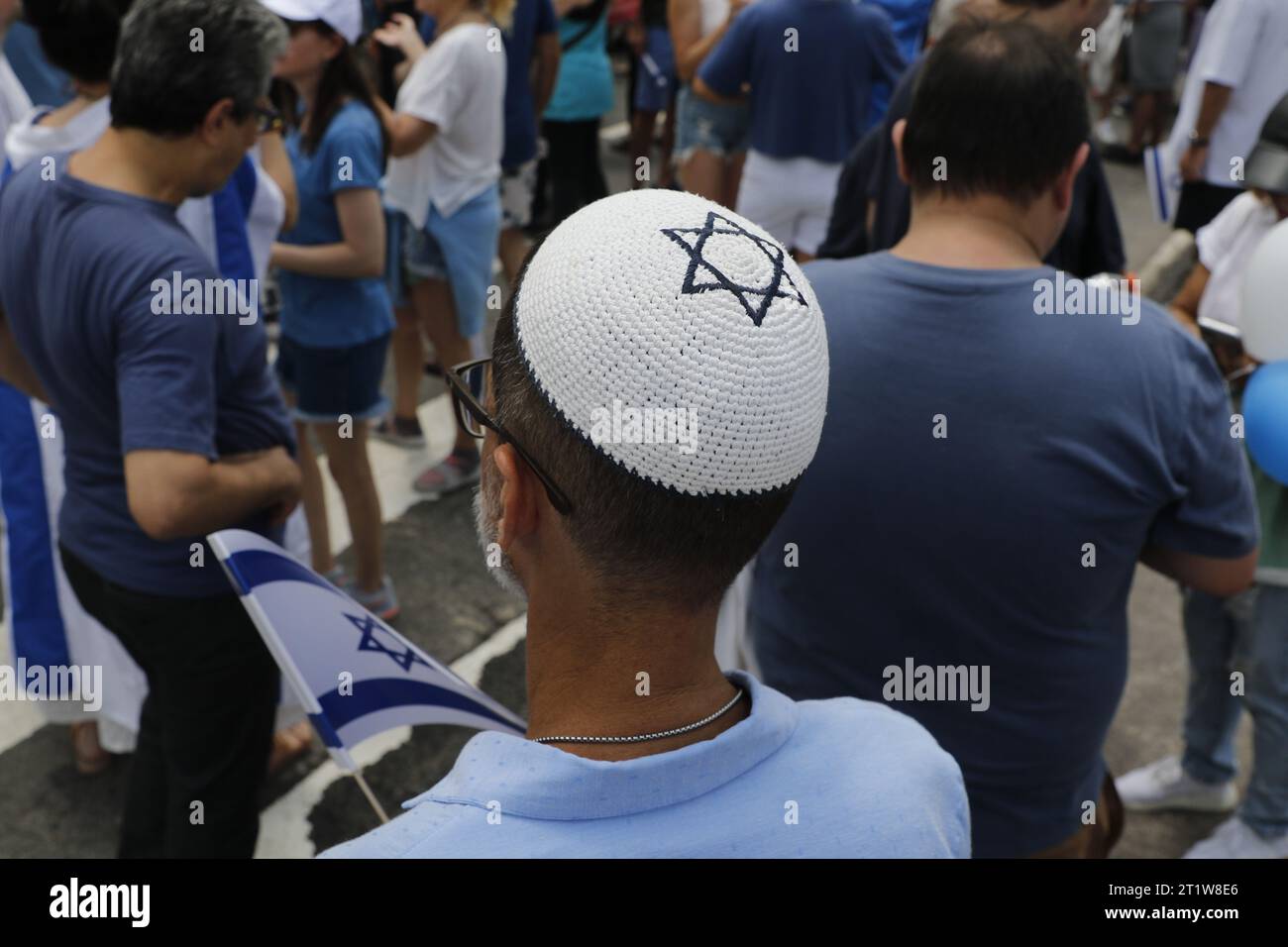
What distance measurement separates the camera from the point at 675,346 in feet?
3.56

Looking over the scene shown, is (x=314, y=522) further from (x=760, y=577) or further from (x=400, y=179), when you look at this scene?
(x=760, y=577)

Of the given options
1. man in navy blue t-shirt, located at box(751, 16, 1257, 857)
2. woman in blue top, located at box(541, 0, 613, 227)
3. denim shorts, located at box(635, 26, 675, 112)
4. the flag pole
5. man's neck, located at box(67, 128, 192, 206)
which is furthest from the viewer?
denim shorts, located at box(635, 26, 675, 112)

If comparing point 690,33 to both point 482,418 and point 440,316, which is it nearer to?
point 440,316

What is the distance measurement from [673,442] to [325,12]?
303 centimetres

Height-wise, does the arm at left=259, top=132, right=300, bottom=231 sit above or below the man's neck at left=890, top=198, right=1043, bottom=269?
below

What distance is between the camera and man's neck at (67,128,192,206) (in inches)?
94.3

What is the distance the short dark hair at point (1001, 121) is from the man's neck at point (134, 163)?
141cm

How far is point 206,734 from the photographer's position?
8.66 ft

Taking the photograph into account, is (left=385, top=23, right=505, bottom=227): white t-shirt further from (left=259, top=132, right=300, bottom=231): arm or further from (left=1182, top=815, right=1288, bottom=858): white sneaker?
(left=1182, top=815, right=1288, bottom=858): white sneaker

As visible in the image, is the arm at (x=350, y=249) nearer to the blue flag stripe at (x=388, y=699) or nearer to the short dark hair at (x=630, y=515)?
the blue flag stripe at (x=388, y=699)

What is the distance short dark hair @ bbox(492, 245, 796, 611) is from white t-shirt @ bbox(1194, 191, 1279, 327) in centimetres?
253

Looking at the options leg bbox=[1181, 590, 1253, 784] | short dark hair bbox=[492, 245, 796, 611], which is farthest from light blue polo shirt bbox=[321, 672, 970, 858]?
leg bbox=[1181, 590, 1253, 784]

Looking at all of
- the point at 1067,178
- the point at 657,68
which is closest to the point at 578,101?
the point at 657,68

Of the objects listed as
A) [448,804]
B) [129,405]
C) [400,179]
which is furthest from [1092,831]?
[400,179]
